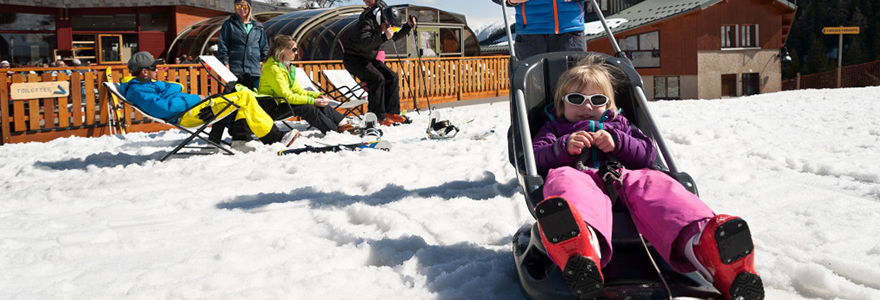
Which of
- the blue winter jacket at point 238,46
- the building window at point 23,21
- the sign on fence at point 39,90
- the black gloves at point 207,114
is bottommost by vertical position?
the black gloves at point 207,114

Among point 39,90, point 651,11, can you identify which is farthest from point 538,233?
point 651,11

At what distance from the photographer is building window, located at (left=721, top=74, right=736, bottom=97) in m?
28.2

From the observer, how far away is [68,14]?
22375 mm

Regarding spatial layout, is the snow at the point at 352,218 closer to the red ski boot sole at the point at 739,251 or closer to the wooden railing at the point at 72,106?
the red ski boot sole at the point at 739,251

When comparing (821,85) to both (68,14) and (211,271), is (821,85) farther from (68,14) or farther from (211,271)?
(211,271)

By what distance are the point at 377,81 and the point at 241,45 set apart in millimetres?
1803

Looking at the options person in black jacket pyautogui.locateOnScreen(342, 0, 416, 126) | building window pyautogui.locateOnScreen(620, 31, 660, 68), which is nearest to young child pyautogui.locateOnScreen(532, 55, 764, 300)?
person in black jacket pyautogui.locateOnScreen(342, 0, 416, 126)

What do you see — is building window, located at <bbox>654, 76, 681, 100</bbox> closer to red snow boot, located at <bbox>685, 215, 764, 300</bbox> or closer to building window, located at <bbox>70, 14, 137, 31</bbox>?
building window, located at <bbox>70, 14, 137, 31</bbox>

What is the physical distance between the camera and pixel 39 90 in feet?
26.9

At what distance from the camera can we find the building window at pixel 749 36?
92.1 feet

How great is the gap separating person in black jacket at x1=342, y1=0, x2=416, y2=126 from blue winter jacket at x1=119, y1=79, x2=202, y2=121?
2656mm

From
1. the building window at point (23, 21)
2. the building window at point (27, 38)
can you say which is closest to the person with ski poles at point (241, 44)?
the building window at point (27, 38)

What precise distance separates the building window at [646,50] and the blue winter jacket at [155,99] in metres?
24.7

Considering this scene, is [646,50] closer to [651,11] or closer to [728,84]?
[651,11]
